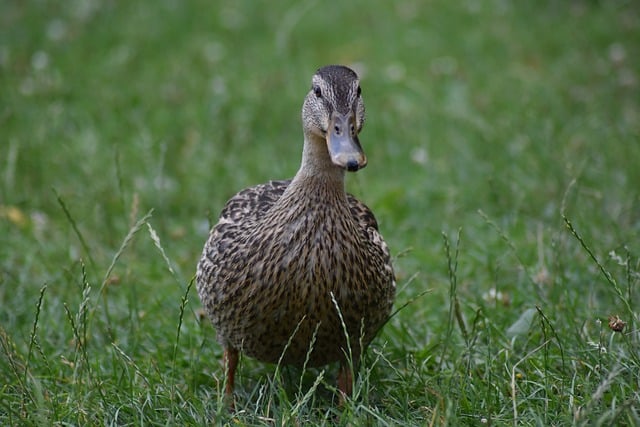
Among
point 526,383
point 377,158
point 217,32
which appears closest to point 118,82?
point 217,32

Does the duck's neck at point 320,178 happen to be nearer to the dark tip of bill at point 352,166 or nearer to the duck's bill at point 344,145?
the duck's bill at point 344,145

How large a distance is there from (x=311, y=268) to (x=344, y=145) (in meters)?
0.48

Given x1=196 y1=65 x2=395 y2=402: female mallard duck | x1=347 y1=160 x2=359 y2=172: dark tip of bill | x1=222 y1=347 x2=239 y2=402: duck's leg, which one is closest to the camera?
x1=347 y1=160 x2=359 y2=172: dark tip of bill

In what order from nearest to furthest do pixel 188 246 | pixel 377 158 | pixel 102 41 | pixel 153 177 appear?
1. pixel 188 246
2. pixel 153 177
3. pixel 377 158
4. pixel 102 41

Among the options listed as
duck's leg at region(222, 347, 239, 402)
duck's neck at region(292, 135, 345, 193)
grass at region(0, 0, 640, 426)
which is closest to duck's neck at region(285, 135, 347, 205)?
duck's neck at region(292, 135, 345, 193)

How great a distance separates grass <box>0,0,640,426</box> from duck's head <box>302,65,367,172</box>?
1.80 ft

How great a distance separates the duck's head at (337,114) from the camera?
9.13ft

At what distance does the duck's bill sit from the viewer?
2705 mm

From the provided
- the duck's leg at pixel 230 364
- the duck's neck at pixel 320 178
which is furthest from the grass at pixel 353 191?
the duck's neck at pixel 320 178

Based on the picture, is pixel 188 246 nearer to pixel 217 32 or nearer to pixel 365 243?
→ pixel 365 243

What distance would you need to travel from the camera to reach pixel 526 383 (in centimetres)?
311

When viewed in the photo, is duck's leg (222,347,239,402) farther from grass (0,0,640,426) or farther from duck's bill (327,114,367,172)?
duck's bill (327,114,367,172)

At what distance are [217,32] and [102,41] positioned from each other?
1.02m

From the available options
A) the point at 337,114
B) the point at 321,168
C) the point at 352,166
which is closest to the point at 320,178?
the point at 321,168
